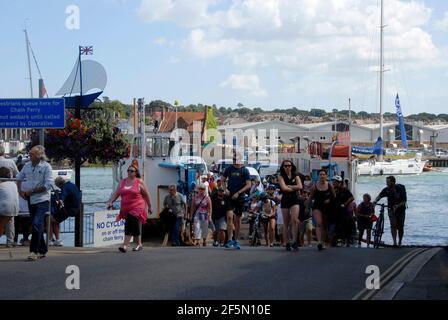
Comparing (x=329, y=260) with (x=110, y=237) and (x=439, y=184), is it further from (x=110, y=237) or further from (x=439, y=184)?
(x=439, y=184)

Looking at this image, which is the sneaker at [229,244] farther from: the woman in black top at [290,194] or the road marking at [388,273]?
the road marking at [388,273]

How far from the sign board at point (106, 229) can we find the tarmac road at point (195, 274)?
357cm

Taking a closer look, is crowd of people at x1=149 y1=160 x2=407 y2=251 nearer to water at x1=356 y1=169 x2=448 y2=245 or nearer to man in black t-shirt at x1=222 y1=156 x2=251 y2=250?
man in black t-shirt at x1=222 y1=156 x2=251 y2=250

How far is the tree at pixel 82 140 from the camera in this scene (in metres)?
18.7

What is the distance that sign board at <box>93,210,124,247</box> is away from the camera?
59.9ft

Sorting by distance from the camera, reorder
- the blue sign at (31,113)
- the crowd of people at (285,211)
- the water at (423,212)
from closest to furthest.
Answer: the blue sign at (31,113) < the crowd of people at (285,211) < the water at (423,212)

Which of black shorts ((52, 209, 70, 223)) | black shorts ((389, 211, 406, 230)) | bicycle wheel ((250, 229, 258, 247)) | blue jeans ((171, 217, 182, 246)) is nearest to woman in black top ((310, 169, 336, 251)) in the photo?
black shorts ((389, 211, 406, 230))

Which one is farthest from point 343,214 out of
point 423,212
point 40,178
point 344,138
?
point 423,212

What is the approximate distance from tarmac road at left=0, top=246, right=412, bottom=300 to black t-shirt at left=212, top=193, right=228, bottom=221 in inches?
80.0

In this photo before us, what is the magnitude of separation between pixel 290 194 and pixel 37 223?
479cm

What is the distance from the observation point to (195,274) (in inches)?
442

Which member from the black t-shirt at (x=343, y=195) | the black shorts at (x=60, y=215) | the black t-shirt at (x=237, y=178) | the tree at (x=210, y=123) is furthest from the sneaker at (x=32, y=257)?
the tree at (x=210, y=123)

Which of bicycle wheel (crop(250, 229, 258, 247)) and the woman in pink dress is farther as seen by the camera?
bicycle wheel (crop(250, 229, 258, 247))

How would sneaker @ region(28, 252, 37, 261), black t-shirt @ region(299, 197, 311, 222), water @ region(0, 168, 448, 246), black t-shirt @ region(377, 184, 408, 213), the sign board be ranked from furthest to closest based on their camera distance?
water @ region(0, 168, 448, 246), the sign board, black t-shirt @ region(377, 184, 408, 213), black t-shirt @ region(299, 197, 311, 222), sneaker @ region(28, 252, 37, 261)
